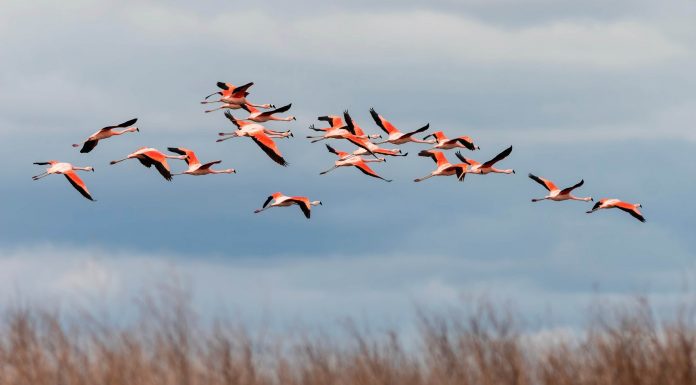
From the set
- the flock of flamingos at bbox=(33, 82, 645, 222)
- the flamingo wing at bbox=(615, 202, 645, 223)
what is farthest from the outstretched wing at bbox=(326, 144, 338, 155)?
the flamingo wing at bbox=(615, 202, 645, 223)

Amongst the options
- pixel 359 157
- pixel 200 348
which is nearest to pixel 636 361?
pixel 200 348

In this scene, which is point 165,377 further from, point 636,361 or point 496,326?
point 636,361

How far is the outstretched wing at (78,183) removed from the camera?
101 feet

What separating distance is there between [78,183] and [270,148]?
5.23m

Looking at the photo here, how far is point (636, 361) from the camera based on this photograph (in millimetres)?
22609

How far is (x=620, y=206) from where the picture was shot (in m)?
34.4

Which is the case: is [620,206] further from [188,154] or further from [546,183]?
[188,154]

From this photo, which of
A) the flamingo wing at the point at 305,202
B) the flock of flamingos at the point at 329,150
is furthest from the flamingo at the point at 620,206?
the flamingo wing at the point at 305,202

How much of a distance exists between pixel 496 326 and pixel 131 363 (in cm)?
692

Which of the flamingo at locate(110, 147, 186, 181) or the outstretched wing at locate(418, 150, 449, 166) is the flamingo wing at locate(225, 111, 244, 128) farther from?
the outstretched wing at locate(418, 150, 449, 166)

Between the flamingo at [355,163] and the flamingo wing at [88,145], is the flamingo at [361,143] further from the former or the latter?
the flamingo wing at [88,145]

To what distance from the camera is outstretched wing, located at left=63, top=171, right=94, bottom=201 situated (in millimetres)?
30906

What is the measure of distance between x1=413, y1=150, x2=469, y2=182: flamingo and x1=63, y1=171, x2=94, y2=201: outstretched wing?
10.1 metres

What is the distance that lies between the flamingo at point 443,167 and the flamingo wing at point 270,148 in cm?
672
